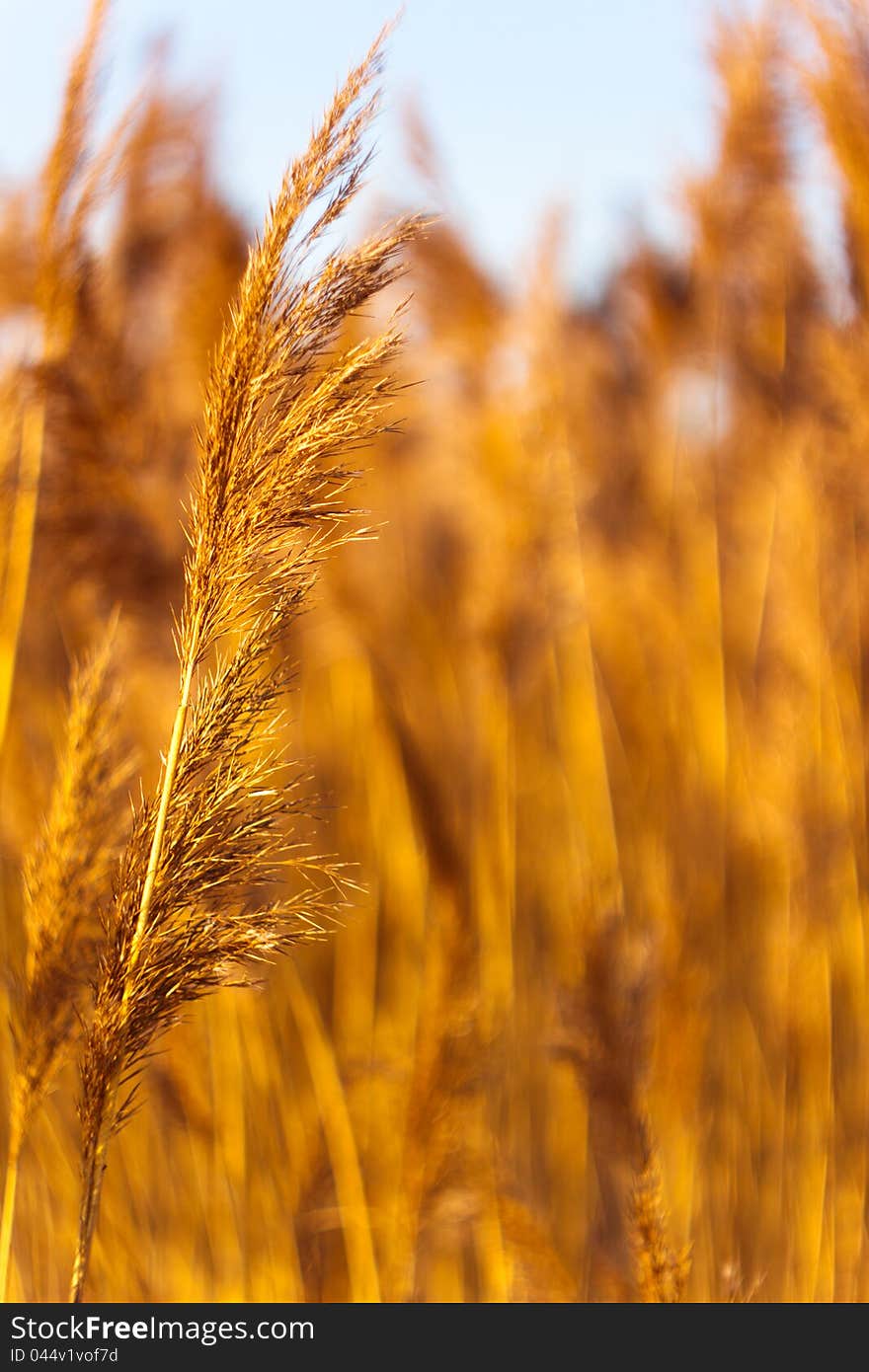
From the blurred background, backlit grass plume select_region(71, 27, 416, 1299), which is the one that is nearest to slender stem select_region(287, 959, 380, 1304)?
the blurred background

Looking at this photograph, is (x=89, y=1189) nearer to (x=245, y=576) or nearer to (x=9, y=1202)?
(x=9, y=1202)

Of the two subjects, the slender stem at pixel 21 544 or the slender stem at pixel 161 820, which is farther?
the slender stem at pixel 21 544

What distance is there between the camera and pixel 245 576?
2.64ft

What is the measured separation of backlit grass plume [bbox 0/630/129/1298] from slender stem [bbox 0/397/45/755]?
45 centimetres

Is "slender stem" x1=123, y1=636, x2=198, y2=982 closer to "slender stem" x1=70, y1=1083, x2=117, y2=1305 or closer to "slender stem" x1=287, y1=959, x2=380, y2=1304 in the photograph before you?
"slender stem" x1=70, y1=1083, x2=117, y2=1305

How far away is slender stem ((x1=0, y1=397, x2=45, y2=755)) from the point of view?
1445 mm

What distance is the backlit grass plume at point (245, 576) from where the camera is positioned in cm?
78

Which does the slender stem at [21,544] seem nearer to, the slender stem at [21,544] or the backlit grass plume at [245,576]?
the slender stem at [21,544]

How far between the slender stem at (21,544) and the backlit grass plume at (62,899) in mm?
446

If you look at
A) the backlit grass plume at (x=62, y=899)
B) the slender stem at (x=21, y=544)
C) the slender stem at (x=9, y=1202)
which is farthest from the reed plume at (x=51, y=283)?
the slender stem at (x=9, y=1202)

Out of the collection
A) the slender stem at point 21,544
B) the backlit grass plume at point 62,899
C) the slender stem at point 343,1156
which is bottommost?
the slender stem at point 343,1156

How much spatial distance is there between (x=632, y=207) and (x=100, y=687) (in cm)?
236

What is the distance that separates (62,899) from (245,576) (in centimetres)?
44

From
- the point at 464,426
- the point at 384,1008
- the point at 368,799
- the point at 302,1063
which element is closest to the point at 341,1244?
the point at 302,1063
